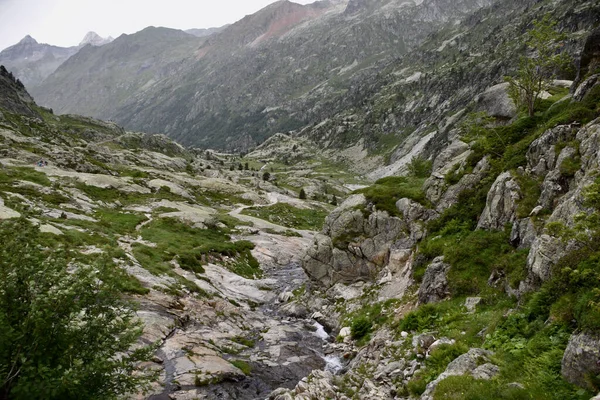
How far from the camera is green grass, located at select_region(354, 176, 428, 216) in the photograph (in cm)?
3684

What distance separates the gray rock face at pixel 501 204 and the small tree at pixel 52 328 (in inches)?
872

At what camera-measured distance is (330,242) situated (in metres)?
39.6

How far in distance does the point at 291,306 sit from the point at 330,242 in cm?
833

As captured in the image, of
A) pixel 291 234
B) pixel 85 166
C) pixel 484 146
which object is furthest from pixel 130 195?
pixel 484 146

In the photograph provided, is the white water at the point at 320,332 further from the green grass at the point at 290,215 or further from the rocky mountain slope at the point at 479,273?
the green grass at the point at 290,215

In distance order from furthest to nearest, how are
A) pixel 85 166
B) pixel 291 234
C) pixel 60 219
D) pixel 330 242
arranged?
pixel 85 166 → pixel 291 234 → pixel 60 219 → pixel 330 242

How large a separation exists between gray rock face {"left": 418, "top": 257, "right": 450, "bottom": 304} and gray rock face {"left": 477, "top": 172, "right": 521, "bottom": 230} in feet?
13.6

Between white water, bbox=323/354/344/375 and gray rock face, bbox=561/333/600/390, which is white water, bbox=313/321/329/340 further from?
gray rock face, bbox=561/333/600/390

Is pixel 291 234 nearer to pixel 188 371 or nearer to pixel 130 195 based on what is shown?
pixel 130 195

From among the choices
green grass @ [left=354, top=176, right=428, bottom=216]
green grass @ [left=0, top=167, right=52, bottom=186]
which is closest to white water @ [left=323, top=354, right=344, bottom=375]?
green grass @ [left=354, top=176, right=428, bottom=216]

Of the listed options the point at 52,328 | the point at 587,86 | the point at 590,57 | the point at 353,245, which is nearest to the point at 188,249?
the point at 353,245

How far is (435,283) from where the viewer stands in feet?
78.7

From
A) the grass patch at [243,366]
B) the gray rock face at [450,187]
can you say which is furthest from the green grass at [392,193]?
the grass patch at [243,366]

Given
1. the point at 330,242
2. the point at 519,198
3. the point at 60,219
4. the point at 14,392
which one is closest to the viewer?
the point at 14,392
